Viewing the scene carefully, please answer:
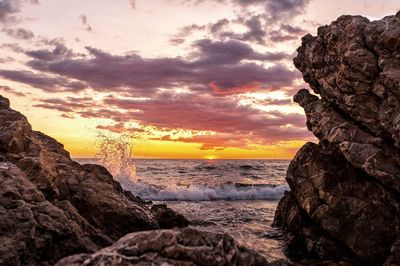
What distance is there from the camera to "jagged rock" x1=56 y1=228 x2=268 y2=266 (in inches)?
266

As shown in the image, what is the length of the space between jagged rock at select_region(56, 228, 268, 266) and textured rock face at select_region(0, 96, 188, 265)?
3080 millimetres

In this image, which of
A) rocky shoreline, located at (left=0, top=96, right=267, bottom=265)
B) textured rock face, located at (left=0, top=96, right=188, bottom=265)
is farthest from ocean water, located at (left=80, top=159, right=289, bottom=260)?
textured rock face, located at (left=0, top=96, right=188, bottom=265)

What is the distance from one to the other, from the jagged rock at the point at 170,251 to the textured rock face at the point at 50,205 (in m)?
3.08

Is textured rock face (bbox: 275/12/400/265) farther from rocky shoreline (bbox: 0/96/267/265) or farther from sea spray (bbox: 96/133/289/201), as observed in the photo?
sea spray (bbox: 96/133/289/201)

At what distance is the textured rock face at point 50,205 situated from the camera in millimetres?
9344

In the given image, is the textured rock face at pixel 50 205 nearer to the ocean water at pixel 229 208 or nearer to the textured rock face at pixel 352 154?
the ocean water at pixel 229 208

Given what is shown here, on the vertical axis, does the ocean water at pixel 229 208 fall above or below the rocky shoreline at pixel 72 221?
below

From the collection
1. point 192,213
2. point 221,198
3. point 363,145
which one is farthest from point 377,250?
point 221,198

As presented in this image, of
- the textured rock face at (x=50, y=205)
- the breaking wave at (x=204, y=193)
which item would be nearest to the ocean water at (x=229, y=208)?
the breaking wave at (x=204, y=193)

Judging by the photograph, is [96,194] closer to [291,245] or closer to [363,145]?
[291,245]

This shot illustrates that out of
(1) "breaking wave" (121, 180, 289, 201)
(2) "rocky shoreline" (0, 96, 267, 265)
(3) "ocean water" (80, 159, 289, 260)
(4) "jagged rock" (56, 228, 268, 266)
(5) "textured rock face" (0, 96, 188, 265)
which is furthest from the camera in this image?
(1) "breaking wave" (121, 180, 289, 201)

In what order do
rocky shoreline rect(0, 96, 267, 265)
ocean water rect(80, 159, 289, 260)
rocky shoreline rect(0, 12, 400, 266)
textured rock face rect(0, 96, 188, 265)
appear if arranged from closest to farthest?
rocky shoreline rect(0, 96, 267, 265), textured rock face rect(0, 96, 188, 265), rocky shoreline rect(0, 12, 400, 266), ocean water rect(80, 159, 289, 260)

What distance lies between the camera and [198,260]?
23.3 ft

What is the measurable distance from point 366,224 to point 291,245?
4263 millimetres
